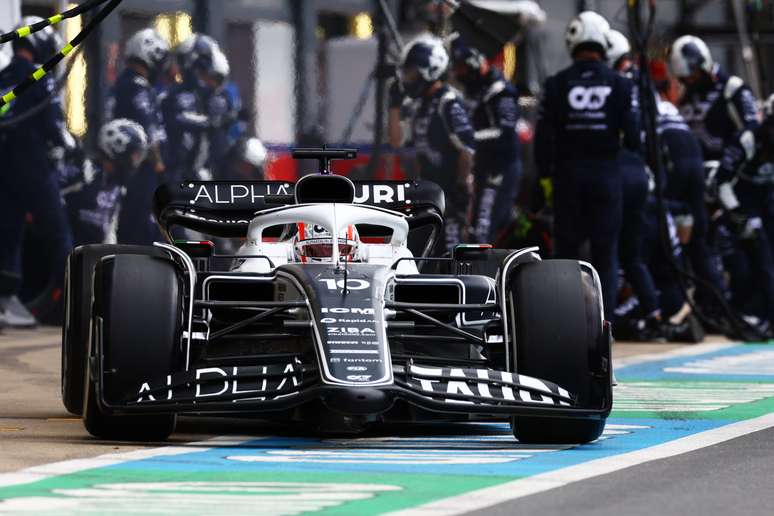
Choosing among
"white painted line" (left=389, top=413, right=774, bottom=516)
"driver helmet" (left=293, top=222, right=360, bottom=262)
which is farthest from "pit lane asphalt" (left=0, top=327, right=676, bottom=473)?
"white painted line" (left=389, top=413, right=774, bottom=516)

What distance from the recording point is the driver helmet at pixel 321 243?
9242 mm

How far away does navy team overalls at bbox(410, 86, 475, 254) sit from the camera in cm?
1659

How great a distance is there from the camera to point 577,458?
772cm

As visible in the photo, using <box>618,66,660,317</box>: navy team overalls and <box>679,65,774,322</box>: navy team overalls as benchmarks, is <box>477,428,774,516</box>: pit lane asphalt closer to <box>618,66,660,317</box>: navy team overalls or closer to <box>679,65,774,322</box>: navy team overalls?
<box>618,66,660,317</box>: navy team overalls

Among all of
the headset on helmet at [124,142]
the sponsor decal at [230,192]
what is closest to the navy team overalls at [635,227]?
the headset on helmet at [124,142]

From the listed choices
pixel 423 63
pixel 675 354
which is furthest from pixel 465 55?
pixel 675 354

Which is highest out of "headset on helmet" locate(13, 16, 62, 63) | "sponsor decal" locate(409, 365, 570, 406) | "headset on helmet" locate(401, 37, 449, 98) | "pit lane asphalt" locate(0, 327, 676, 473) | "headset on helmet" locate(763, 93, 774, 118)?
"headset on helmet" locate(13, 16, 62, 63)

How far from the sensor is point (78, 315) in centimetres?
884

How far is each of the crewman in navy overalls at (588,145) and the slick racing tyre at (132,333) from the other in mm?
6746

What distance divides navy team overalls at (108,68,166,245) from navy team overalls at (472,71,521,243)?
267 centimetres

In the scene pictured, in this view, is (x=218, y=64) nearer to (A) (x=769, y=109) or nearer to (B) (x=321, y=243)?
(A) (x=769, y=109)

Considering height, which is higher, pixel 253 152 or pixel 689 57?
pixel 689 57

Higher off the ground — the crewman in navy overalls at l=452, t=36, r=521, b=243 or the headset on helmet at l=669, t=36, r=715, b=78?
the headset on helmet at l=669, t=36, r=715, b=78

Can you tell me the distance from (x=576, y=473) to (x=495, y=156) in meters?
9.84
